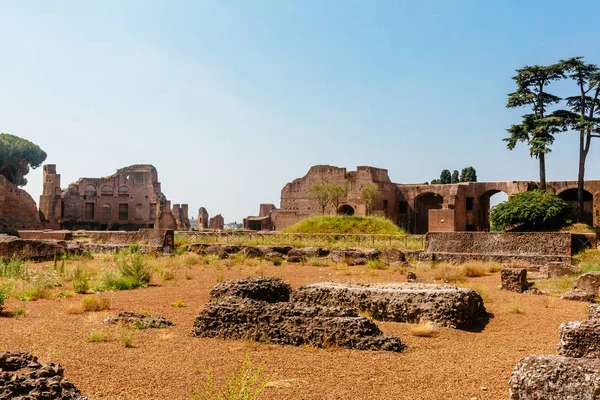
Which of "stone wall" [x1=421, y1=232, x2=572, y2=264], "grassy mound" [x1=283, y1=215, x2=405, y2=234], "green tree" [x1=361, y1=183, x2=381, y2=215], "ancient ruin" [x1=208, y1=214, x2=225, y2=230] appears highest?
"green tree" [x1=361, y1=183, x2=381, y2=215]

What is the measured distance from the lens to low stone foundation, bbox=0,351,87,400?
11.1 ft

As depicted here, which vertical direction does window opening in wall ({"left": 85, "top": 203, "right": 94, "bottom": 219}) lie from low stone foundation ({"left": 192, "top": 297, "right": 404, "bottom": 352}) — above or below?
above

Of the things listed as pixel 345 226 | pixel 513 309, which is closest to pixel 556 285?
pixel 513 309

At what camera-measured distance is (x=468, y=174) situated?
59.9 metres

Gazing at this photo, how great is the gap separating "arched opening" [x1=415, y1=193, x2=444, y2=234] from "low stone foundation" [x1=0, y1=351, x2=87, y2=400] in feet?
136

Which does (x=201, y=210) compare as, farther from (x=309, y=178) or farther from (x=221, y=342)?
(x=221, y=342)

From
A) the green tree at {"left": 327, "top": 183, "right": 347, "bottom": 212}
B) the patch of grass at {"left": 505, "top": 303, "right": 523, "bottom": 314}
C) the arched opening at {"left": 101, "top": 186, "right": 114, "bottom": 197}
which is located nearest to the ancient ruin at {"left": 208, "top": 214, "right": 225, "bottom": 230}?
the arched opening at {"left": 101, "top": 186, "right": 114, "bottom": 197}

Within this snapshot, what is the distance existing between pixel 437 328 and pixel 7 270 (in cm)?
1016

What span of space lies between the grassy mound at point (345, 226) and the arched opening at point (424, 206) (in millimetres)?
14282

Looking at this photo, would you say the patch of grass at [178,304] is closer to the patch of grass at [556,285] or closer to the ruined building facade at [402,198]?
the patch of grass at [556,285]

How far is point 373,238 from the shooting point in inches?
909

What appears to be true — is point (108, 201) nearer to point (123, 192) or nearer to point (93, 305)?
point (123, 192)

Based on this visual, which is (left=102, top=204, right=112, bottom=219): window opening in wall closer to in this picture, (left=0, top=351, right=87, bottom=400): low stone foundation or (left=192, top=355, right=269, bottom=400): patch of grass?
(left=192, top=355, right=269, bottom=400): patch of grass

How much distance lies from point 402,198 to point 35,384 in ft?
141
